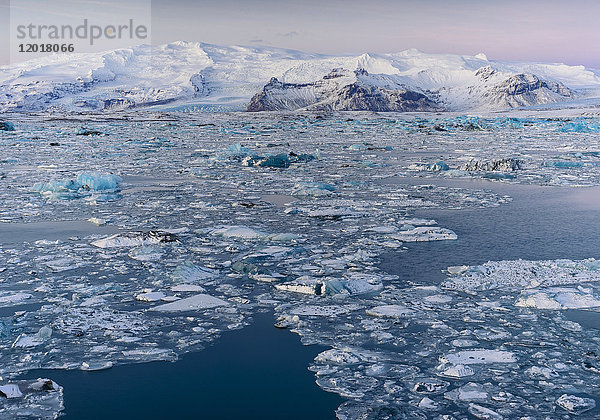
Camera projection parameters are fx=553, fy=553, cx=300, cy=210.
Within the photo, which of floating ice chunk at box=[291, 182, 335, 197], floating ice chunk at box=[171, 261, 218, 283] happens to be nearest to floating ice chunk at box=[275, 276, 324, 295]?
floating ice chunk at box=[171, 261, 218, 283]

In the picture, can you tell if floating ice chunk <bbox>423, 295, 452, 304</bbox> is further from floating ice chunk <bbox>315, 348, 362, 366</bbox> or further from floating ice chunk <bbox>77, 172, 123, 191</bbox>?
floating ice chunk <bbox>77, 172, 123, 191</bbox>

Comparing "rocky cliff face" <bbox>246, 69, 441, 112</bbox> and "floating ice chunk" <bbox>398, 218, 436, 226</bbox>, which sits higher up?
"rocky cliff face" <bbox>246, 69, 441, 112</bbox>

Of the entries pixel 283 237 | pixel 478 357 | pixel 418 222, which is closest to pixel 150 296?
pixel 283 237

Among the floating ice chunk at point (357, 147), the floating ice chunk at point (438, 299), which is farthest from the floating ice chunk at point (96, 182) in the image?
the floating ice chunk at point (357, 147)

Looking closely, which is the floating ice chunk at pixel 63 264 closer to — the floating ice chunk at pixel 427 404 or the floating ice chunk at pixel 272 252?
the floating ice chunk at pixel 272 252

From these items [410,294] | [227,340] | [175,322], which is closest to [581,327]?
[410,294]

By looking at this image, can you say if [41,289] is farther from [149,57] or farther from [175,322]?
[149,57]

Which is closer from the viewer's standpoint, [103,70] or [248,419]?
[248,419]
